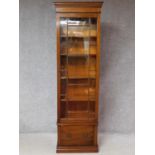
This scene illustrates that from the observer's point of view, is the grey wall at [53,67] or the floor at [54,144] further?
the grey wall at [53,67]

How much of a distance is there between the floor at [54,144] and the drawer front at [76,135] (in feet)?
0.68

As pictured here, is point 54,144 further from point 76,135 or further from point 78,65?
point 78,65

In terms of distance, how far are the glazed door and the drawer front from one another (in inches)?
6.2

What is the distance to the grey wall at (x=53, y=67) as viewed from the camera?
3.84 metres

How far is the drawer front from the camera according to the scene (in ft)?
10.9

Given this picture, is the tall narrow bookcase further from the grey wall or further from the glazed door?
the grey wall

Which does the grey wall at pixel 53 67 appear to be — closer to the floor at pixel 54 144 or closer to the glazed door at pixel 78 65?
the floor at pixel 54 144

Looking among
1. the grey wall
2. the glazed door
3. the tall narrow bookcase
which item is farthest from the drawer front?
the grey wall

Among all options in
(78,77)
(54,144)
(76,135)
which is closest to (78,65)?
(78,77)

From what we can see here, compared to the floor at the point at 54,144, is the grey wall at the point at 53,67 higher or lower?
higher

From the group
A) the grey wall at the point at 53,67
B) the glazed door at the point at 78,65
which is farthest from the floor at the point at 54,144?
the glazed door at the point at 78,65
